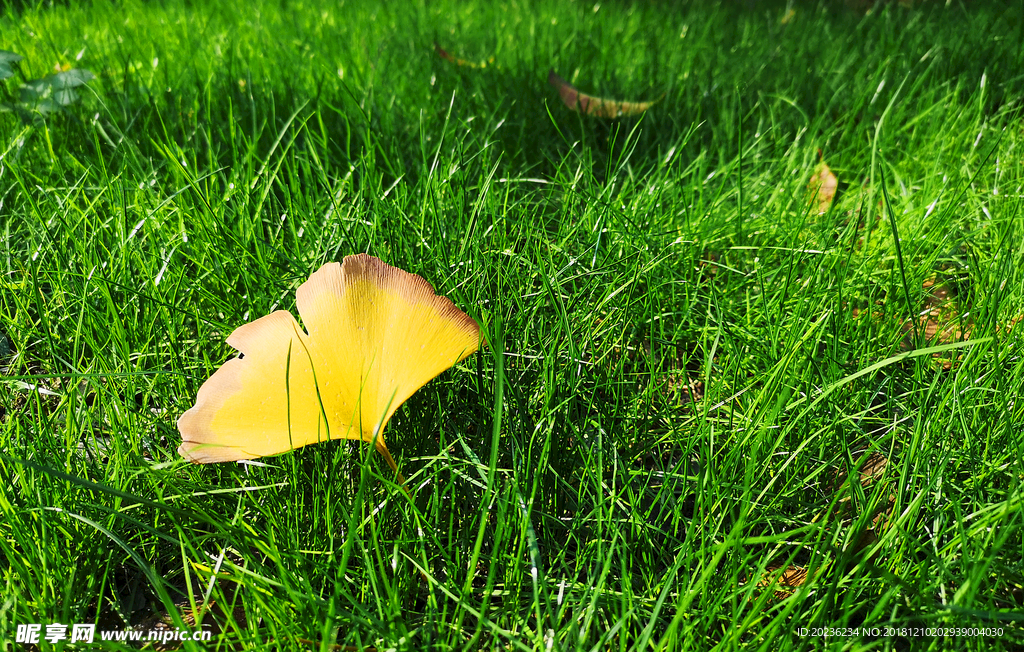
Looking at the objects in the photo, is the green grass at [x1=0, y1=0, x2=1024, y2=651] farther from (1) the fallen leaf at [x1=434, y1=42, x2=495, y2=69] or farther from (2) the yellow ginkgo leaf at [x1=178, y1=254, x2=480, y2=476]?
(1) the fallen leaf at [x1=434, y1=42, x2=495, y2=69]

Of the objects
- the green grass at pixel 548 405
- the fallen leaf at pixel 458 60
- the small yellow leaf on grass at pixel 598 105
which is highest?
the fallen leaf at pixel 458 60

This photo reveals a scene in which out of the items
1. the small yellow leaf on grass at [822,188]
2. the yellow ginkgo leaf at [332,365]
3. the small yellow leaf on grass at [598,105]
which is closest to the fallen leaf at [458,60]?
the small yellow leaf on grass at [598,105]

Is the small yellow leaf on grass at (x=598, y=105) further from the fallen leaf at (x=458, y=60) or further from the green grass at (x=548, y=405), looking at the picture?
the fallen leaf at (x=458, y=60)

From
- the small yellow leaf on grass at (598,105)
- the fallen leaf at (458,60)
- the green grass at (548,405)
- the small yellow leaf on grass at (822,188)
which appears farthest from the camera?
the fallen leaf at (458,60)

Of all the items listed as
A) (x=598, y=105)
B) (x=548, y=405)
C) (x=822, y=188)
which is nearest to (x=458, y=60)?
(x=598, y=105)

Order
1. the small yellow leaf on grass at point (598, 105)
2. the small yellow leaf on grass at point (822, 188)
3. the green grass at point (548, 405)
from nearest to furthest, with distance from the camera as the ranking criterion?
the green grass at point (548, 405) < the small yellow leaf on grass at point (822, 188) < the small yellow leaf on grass at point (598, 105)

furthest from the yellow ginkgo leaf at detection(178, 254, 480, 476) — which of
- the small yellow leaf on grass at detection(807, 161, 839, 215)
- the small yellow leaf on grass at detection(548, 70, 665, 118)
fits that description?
the small yellow leaf on grass at detection(548, 70, 665, 118)

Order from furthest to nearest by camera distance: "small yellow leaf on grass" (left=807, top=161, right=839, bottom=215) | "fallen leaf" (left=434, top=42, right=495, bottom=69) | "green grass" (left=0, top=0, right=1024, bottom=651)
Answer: "fallen leaf" (left=434, top=42, right=495, bottom=69)
"small yellow leaf on grass" (left=807, top=161, right=839, bottom=215)
"green grass" (left=0, top=0, right=1024, bottom=651)
